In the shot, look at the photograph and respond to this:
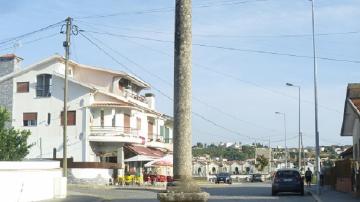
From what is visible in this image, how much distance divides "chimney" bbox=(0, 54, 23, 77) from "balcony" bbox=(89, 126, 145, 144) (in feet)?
37.8

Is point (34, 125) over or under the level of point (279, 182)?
over

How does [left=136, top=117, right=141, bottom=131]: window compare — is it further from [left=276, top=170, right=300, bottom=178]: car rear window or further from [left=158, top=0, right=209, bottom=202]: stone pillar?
[left=158, top=0, right=209, bottom=202]: stone pillar

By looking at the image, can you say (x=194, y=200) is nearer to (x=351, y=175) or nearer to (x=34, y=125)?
(x=351, y=175)

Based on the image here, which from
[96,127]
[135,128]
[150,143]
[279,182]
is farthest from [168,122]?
[279,182]

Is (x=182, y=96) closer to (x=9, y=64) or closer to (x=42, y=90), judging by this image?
(x=42, y=90)

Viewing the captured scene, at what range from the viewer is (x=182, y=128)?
14008 mm

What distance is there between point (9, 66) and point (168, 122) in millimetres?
21492

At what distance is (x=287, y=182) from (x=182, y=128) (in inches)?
997

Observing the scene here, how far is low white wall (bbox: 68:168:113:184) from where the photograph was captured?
5262 cm

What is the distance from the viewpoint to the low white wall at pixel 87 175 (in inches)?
2072

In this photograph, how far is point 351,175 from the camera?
36250 millimetres

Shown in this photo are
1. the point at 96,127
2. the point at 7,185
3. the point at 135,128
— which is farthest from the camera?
the point at 135,128

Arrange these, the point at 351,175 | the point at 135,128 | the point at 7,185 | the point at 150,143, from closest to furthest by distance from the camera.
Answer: the point at 7,185, the point at 351,175, the point at 135,128, the point at 150,143

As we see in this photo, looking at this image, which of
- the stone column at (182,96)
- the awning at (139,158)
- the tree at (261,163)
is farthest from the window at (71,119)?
the tree at (261,163)
